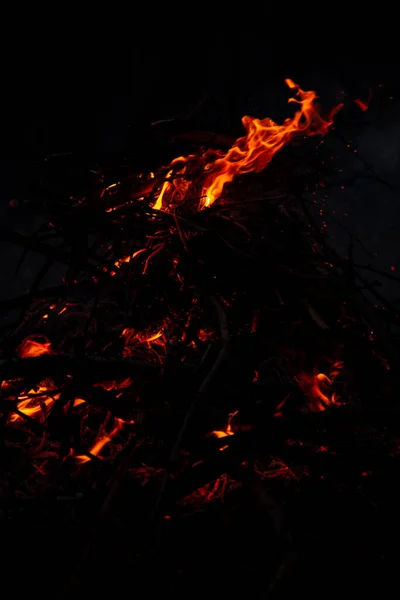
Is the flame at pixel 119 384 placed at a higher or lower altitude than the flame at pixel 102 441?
higher

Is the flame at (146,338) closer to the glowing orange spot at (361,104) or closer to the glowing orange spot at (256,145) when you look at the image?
the glowing orange spot at (256,145)

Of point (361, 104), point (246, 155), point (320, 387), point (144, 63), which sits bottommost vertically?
point (320, 387)

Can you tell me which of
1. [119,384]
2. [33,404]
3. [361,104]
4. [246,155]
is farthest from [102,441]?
[361,104]

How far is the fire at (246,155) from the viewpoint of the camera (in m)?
2.86

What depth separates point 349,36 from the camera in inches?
200

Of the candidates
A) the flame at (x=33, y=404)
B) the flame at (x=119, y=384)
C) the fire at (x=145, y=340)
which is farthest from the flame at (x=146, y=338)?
the flame at (x=33, y=404)

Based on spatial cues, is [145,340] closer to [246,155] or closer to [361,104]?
[246,155]

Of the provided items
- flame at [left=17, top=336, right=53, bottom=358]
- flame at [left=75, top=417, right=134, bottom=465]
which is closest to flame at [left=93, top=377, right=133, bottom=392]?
flame at [left=75, top=417, right=134, bottom=465]

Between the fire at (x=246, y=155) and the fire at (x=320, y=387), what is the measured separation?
1633 millimetres

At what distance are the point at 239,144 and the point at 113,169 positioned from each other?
106cm

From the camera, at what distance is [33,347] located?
2.26m

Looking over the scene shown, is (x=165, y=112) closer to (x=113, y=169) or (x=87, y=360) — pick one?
(x=113, y=169)

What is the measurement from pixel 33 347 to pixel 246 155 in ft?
7.08

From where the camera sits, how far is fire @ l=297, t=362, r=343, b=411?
1797 millimetres
